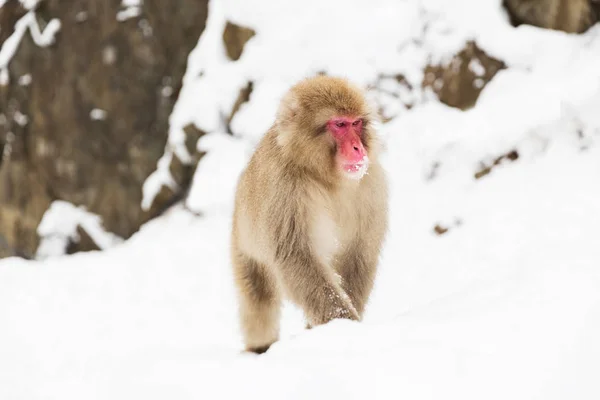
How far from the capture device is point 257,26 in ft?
22.0

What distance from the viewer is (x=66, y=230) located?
748 cm

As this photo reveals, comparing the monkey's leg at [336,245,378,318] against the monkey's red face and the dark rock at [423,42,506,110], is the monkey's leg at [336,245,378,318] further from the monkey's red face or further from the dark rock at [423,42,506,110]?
the dark rock at [423,42,506,110]

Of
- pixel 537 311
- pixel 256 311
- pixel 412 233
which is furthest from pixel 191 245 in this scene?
pixel 537 311

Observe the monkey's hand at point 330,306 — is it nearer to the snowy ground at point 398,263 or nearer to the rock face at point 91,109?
the snowy ground at point 398,263

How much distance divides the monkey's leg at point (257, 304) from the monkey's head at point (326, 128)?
69cm

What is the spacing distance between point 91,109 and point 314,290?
6.17m

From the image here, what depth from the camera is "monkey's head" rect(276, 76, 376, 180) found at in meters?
2.38

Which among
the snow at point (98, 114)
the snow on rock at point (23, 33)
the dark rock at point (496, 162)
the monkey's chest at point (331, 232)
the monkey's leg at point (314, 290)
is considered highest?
the monkey's chest at point (331, 232)

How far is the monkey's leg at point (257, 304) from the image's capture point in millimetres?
2912

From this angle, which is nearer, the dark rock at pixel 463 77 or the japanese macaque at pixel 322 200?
the japanese macaque at pixel 322 200

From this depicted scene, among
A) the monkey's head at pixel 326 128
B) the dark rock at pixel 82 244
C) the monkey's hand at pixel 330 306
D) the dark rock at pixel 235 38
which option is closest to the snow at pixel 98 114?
the dark rock at pixel 82 244

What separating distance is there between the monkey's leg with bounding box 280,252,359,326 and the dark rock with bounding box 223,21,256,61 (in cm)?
472

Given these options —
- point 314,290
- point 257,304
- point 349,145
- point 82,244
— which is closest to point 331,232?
point 314,290

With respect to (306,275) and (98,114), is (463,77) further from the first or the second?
(98,114)
